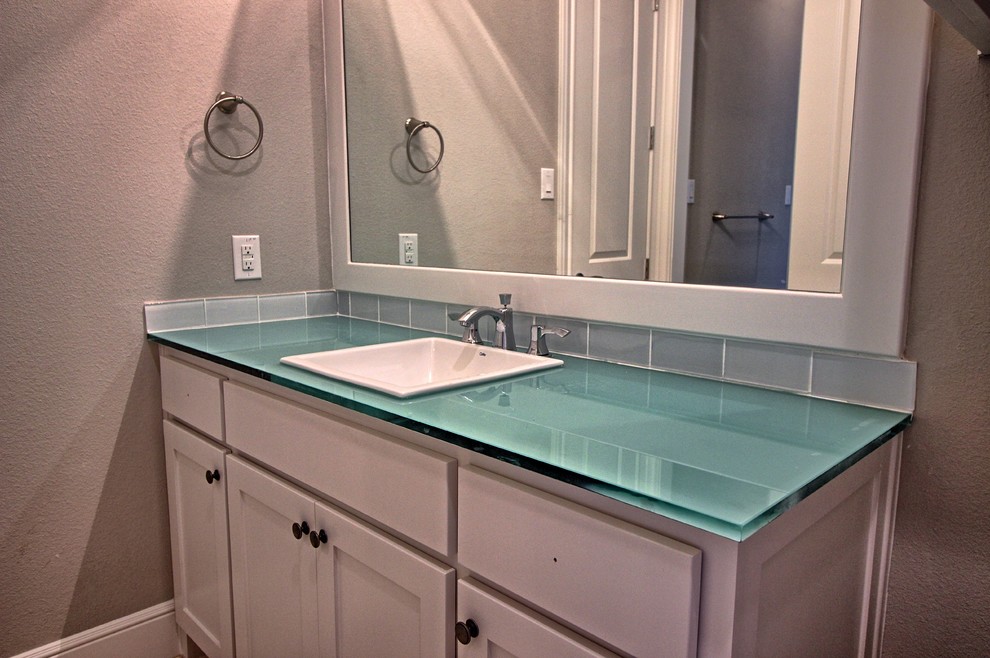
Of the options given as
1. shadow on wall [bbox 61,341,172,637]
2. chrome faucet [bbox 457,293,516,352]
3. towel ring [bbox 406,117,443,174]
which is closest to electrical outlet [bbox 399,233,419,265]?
towel ring [bbox 406,117,443,174]

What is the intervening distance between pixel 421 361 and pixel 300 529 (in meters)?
0.49

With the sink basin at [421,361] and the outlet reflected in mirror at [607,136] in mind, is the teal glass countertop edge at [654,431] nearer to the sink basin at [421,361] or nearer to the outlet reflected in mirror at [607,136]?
the sink basin at [421,361]

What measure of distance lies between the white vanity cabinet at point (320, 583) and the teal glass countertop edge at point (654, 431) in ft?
0.71

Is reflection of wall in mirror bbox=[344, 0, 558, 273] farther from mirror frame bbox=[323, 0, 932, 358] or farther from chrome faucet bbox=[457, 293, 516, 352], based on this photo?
mirror frame bbox=[323, 0, 932, 358]

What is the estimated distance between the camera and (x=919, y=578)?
1047 millimetres

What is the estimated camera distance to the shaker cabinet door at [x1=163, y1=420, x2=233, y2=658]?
1604 mm

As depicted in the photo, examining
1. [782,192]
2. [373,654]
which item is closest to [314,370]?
[373,654]

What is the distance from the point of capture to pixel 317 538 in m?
1.25

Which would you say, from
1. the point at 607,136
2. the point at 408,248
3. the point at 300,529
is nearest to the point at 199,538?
the point at 300,529

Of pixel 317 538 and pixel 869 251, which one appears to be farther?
pixel 317 538

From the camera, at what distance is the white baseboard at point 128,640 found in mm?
1731

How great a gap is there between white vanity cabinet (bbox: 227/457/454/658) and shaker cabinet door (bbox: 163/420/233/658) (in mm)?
58

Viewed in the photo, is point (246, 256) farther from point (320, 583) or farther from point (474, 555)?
point (474, 555)

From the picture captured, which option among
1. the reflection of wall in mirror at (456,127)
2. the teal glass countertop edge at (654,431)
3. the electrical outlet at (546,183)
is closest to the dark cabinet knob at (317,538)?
the teal glass countertop edge at (654,431)
